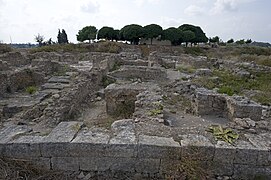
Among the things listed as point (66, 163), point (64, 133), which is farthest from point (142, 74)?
point (66, 163)

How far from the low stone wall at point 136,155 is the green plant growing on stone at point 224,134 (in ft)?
0.73

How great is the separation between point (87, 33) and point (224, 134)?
48106 millimetres

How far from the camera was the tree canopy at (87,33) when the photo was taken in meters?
48.7

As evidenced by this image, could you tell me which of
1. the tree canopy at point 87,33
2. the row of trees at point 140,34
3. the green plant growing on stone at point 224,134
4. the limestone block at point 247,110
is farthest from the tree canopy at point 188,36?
the green plant growing on stone at point 224,134

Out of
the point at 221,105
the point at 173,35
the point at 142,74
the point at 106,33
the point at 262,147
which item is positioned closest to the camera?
the point at 262,147

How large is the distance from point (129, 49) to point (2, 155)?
33.4m

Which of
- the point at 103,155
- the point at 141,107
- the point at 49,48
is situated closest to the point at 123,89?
the point at 141,107

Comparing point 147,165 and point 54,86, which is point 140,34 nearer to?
point 54,86

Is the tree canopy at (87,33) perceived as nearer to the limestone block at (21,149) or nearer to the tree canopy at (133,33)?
the tree canopy at (133,33)

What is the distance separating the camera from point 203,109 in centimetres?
742

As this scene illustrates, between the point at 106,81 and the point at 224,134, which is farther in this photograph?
the point at 106,81

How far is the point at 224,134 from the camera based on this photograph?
4.33m

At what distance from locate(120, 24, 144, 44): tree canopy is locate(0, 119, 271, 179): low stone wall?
4137 cm

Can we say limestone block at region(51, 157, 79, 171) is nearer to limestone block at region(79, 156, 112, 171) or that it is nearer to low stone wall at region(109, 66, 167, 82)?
limestone block at region(79, 156, 112, 171)
